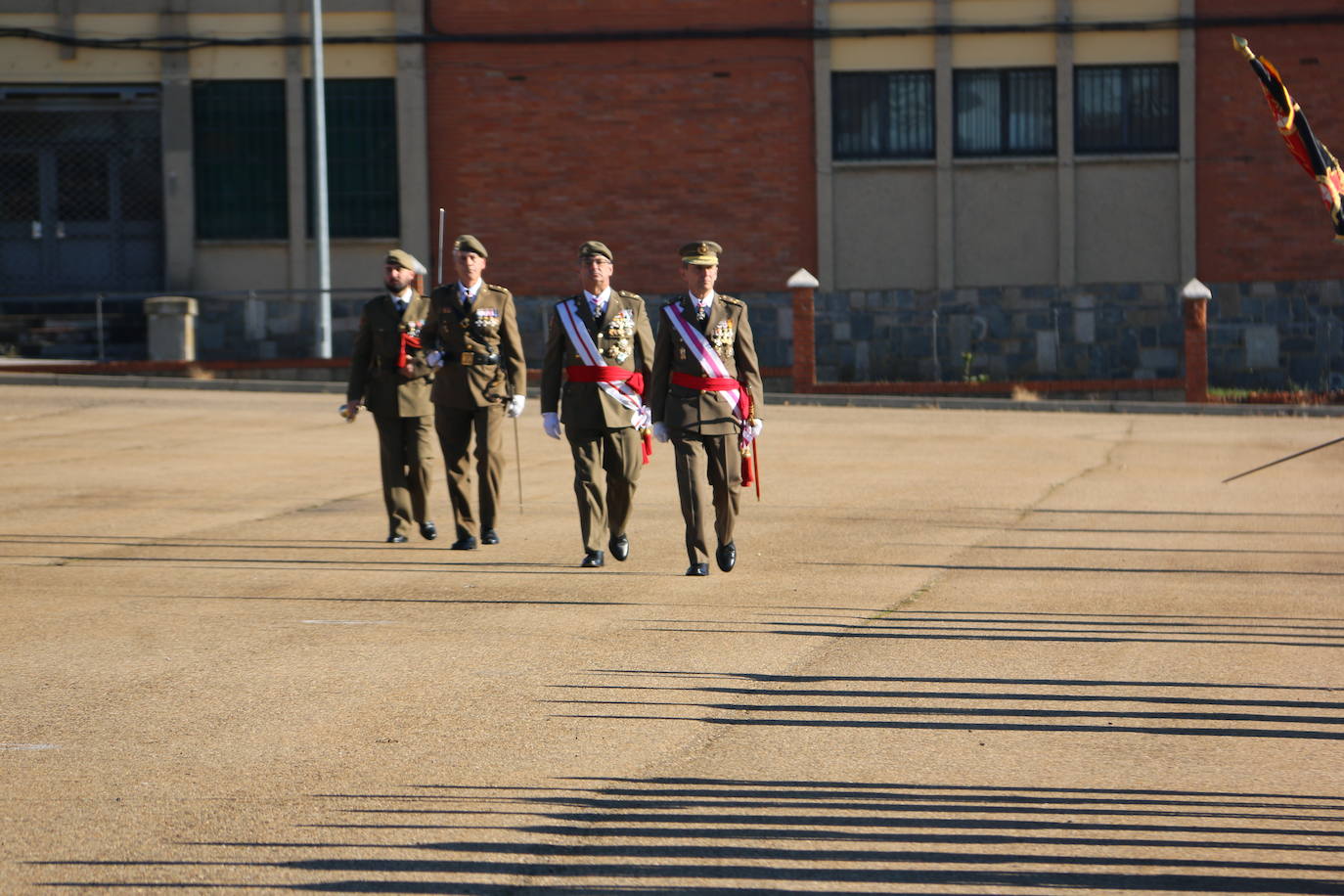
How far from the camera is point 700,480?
10469 millimetres

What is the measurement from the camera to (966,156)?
99.8 feet

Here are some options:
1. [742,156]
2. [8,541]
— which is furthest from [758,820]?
[742,156]

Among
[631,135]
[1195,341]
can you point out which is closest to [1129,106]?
[1195,341]

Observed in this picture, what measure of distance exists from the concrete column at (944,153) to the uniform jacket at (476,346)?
19.3 metres

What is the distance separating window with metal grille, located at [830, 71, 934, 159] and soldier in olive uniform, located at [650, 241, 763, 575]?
2021 centimetres

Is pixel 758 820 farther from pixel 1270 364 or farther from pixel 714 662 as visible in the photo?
pixel 1270 364

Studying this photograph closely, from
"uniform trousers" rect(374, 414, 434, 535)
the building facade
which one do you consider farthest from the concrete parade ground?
the building facade

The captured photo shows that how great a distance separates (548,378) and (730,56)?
785 inches

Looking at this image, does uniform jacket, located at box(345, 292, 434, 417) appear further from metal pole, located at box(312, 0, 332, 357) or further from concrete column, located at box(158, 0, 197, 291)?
concrete column, located at box(158, 0, 197, 291)

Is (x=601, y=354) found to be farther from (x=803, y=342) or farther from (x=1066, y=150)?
(x=1066, y=150)

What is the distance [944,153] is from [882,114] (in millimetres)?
1164

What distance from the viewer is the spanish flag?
8953mm

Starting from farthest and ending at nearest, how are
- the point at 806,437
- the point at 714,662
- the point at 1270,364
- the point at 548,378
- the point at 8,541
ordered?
1. the point at 1270,364
2. the point at 806,437
3. the point at 8,541
4. the point at 548,378
5. the point at 714,662

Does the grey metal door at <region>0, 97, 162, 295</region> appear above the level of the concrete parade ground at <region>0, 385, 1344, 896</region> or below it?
above
